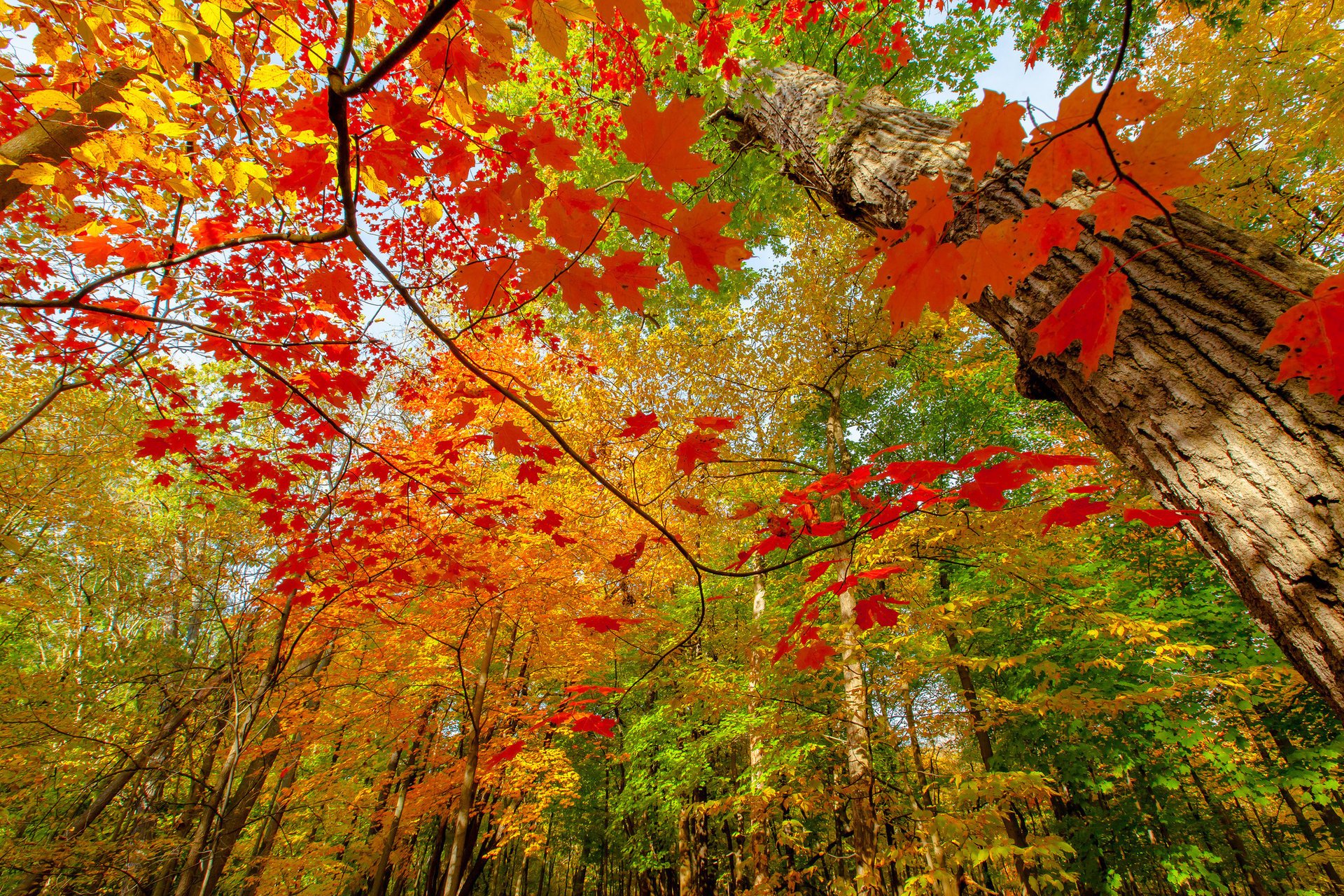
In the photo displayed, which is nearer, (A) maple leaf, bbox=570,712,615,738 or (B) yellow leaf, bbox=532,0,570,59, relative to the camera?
(B) yellow leaf, bbox=532,0,570,59

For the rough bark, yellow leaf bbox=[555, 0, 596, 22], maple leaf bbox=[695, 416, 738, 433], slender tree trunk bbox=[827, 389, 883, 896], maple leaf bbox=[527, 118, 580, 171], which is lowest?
slender tree trunk bbox=[827, 389, 883, 896]

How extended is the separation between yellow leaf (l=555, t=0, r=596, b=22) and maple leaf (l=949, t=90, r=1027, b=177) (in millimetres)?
776

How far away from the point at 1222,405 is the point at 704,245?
1.19 m

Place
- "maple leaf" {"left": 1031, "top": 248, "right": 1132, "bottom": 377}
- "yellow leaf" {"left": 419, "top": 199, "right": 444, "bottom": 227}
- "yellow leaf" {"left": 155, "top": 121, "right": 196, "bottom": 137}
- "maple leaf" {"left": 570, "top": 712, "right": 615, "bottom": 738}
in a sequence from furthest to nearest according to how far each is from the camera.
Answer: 1. "maple leaf" {"left": 570, "top": 712, "right": 615, "bottom": 738}
2. "yellow leaf" {"left": 419, "top": 199, "right": 444, "bottom": 227}
3. "yellow leaf" {"left": 155, "top": 121, "right": 196, "bottom": 137}
4. "maple leaf" {"left": 1031, "top": 248, "right": 1132, "bottom": 377}

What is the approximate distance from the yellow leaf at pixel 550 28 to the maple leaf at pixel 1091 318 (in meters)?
1.21

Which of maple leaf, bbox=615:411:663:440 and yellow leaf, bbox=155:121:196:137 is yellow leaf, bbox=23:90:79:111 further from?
maple leaf, bbox=615:411:663:440

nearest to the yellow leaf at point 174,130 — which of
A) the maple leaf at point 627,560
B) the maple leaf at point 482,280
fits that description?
the maple leaf at point 482,280

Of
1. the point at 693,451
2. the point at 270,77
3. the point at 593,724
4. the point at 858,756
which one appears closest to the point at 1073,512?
the point at 693,451

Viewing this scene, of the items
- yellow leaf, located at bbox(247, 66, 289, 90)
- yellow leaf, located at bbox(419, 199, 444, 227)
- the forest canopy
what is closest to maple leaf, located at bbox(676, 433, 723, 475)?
the forest canopy

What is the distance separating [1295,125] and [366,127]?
843 centimetres

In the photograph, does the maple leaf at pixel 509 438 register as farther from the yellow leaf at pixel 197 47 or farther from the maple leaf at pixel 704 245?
the yellow leaf at pixel 197 47

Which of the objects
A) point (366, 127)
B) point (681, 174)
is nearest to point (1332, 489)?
point (681, 174)

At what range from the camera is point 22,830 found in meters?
5.93

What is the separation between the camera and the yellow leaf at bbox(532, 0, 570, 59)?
1.01 metres
